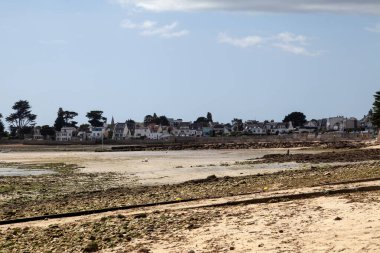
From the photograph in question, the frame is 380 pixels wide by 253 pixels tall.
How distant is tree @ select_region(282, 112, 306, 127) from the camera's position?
195 m

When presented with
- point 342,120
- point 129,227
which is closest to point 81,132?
point 342,120

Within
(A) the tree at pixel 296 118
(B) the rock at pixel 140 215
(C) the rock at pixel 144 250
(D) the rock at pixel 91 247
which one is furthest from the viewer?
(A) the tree at pixel 296 118

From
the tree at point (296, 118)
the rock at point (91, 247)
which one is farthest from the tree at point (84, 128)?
the rock at point (91, 247)

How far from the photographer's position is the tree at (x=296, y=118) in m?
195

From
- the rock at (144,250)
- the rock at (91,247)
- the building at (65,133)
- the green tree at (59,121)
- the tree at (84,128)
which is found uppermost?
the green tree at (59,121)

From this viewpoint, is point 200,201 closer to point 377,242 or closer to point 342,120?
point 377,242

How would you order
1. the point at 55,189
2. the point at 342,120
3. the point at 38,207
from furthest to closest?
the point at 342,120
the point at 55,189
the point at 38,207

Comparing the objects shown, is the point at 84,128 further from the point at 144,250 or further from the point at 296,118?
the point at 144,250

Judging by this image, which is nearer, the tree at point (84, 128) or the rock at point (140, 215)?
the rock at point (140, 215)

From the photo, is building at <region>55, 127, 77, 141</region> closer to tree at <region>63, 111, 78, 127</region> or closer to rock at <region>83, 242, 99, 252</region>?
tree at <region>63, 111, 78, 127</region>

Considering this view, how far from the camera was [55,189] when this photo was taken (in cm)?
2116

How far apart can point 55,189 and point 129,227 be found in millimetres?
11326

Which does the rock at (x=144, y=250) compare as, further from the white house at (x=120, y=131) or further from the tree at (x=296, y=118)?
the tree at (x=296, y=118)

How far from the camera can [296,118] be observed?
195 meters
